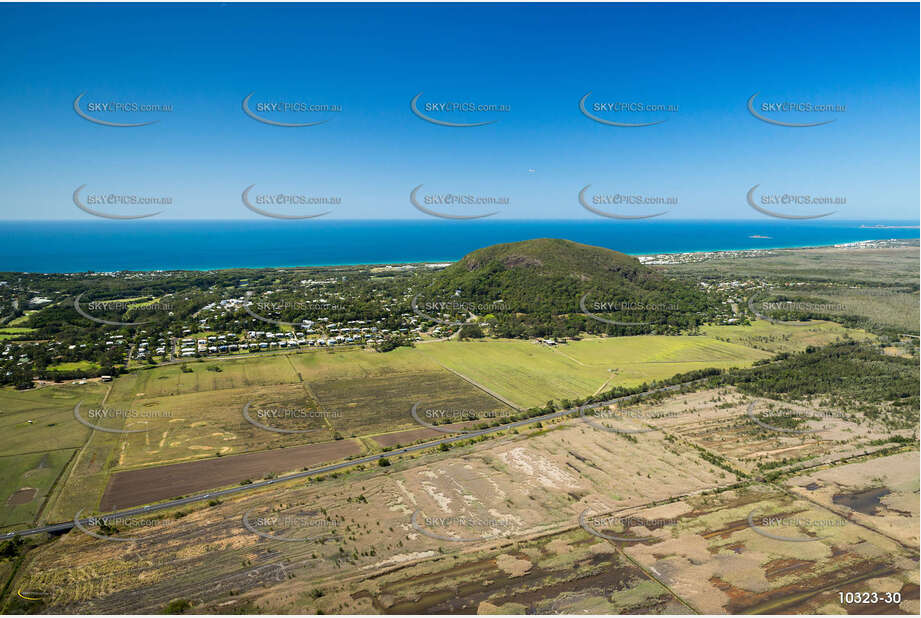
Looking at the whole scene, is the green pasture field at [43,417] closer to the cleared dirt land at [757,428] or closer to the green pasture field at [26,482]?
the green pasture field at [26,482]

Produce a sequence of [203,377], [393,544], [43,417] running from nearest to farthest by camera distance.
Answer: [393,544]
[43,417]
[203,377]

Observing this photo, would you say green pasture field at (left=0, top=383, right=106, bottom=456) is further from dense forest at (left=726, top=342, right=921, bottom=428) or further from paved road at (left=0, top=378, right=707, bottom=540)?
dense forest at (left=726, top=342, right=921, bottom=428)

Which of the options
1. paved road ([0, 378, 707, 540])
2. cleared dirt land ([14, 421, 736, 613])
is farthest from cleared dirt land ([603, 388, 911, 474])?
paved road ([0, 378, 707, 540])

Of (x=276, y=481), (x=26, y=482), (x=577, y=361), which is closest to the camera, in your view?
(x=26, y=482)

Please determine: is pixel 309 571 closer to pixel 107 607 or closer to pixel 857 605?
pixel 107 607

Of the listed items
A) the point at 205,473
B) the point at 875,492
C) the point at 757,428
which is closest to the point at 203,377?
the point at 205,473

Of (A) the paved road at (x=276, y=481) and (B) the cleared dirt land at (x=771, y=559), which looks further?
(A) the paved road at (x=276, y=481)

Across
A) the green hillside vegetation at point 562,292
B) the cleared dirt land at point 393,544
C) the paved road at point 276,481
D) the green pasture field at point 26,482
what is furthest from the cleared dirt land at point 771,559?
the green hillside vegetation at point 562,292

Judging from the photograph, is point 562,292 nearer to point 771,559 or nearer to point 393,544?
point 771,559
